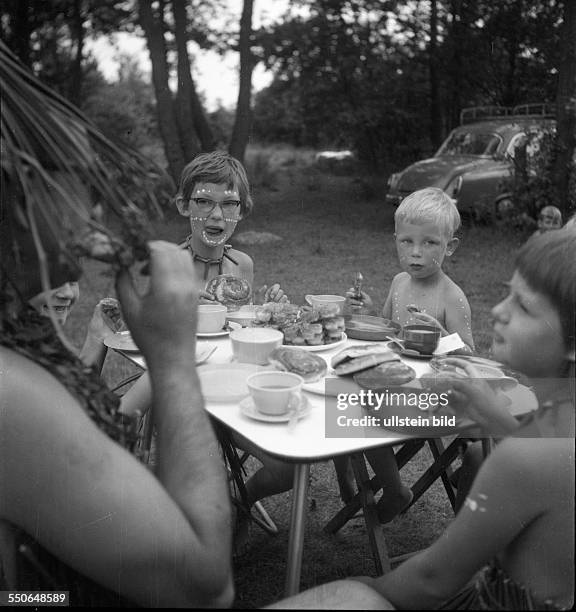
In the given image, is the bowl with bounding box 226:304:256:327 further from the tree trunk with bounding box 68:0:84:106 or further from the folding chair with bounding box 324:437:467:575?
the tree trunk with bounding box 68:0:84:106

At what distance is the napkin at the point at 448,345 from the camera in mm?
2430

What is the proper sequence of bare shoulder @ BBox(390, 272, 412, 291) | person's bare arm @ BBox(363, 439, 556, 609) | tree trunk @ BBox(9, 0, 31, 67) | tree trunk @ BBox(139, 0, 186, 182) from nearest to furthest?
person's bare arm @ BBox(363, 439, 556, 609)
bare shoulder @ BBox(390, 272, 412, 291)
tree trunk @ BBox(139, 0, 186, 182)
tree trunk @ BBox(9, 0, 31, 67)

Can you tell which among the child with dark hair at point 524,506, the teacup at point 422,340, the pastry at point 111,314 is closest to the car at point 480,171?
the teacup at point 422,340

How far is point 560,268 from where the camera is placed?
1.45 meters

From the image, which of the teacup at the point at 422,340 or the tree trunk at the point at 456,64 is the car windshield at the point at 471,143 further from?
the teacup at the point at 422,340

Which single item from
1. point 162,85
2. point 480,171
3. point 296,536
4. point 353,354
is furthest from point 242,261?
point 162,85

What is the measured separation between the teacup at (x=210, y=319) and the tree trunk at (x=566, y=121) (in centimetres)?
777

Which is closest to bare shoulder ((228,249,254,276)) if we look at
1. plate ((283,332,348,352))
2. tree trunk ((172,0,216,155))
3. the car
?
plate ((283,332,348,352))

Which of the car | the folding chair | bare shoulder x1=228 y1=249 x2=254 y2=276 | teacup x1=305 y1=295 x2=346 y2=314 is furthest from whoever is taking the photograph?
the car

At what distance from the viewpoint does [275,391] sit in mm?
1734

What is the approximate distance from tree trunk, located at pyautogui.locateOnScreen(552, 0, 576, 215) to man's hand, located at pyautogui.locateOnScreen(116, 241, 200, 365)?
8856mm

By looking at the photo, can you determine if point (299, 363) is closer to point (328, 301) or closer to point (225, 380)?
point (225, 380)

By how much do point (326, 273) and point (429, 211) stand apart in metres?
5.89

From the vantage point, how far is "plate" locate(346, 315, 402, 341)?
258 cm
